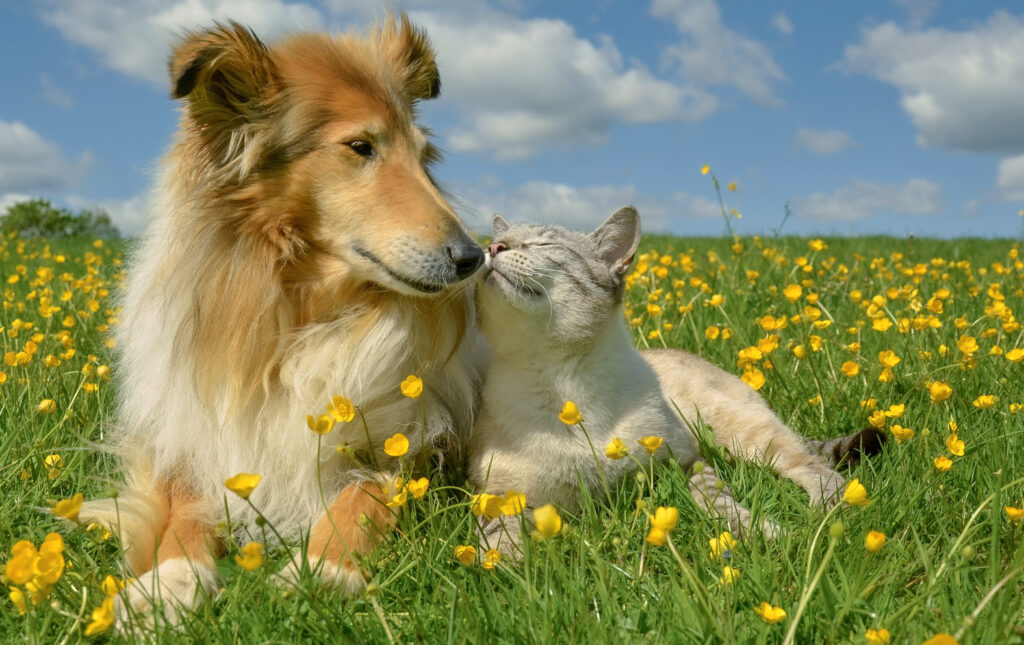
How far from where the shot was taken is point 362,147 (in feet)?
9.11

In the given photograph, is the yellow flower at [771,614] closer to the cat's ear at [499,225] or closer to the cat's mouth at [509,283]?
the cat's mouth at [509,283]

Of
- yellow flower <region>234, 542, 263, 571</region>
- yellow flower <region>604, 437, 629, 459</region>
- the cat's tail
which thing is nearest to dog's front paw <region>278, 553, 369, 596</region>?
yellow flower <region>234, 542, 263, 571</region>

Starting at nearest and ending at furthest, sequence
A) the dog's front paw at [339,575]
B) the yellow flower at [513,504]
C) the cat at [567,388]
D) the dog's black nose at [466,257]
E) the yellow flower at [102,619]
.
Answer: the yellow flower at [102,619]
the yellow flower at [513,504]
the dog's front paw at [339,575]
the dog's black nose at [466,257]
the cat at [567,388]

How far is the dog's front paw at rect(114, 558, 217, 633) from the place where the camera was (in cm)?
203

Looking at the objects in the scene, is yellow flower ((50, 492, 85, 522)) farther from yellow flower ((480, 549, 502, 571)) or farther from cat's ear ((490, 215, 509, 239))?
cat's ear ((490, 215, 509, 239))

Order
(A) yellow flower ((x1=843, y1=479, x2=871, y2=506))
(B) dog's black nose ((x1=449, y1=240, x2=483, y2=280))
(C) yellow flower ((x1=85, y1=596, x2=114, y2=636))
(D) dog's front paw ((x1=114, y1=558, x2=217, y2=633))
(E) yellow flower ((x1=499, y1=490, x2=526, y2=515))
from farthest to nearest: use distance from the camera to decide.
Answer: (B) dog's black nose ((x1=449, y1=240, x2=483, y2=280)), (D) dog's front paw ((x1=114, y1=558, x2=217, y2=633)), (E) yellow flower ((x1=499, y1=490, x2=526, y2=515)), (A) yellow flower ((x1=843, y1=479, x2=871, y2=506)), (C) yellow flower ((x1=85, y1=596, x2=114, y2=636))

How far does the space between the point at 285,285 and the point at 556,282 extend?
985mm

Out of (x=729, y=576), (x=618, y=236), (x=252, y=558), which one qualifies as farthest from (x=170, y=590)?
(x=618, y=236)

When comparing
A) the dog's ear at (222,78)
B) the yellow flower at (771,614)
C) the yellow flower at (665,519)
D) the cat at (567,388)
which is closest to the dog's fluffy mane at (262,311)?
the dog's ear at (222,78)

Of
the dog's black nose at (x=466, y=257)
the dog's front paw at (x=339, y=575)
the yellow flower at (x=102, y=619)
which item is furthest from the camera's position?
the dog's black nose at (x=466, y=257)

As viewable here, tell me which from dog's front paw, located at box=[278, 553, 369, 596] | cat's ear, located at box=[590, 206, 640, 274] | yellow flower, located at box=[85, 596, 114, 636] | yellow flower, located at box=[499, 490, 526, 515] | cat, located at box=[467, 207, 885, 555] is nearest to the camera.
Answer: yellow flower, located at box=[85, 596, 114, 636]

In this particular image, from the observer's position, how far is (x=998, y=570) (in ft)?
6.41

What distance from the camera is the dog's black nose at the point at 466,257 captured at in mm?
2607

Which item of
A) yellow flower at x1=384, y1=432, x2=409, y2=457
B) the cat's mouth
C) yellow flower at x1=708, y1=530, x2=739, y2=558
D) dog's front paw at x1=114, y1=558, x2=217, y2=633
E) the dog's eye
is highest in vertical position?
the dog's eye
